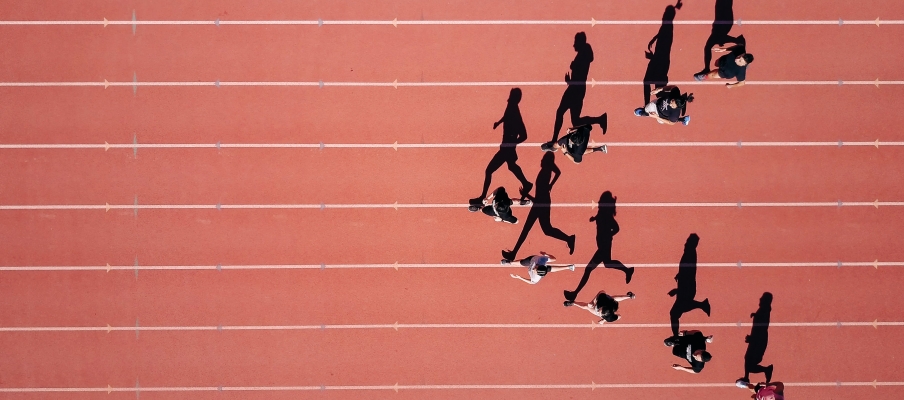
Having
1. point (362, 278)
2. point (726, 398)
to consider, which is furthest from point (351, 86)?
point (726, 398)

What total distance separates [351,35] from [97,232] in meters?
5.58

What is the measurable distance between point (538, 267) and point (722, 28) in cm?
521

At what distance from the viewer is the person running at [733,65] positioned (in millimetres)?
7830

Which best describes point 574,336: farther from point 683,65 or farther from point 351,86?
point 351,86

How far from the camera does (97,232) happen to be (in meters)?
8.65

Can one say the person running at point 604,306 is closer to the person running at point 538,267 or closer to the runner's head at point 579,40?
the person running at point 538,267

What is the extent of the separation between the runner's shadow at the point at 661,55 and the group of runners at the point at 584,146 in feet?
0.39

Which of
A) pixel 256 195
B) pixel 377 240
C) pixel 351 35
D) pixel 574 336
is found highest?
pixel 351 35

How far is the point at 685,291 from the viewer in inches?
345

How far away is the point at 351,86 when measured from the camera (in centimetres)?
859

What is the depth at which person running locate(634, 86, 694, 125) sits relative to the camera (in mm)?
7835

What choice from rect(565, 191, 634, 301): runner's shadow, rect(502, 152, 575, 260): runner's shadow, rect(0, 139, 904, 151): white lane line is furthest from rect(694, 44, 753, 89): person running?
rect(502, 152, 575, 260): runner's shadow

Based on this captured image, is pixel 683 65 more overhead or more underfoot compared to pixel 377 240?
more overhead

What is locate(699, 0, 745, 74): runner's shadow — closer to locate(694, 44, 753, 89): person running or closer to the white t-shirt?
locate(694, 44, 753, 89): person running
